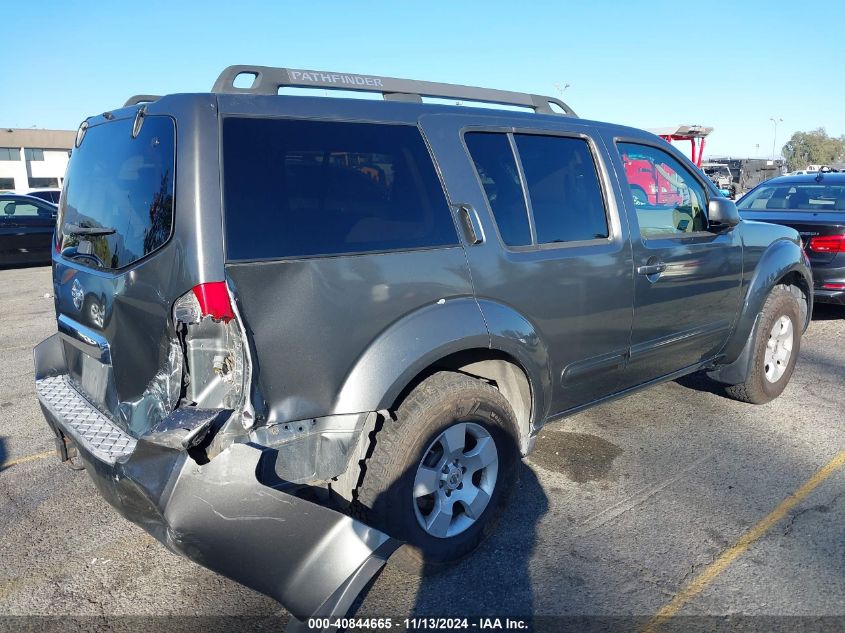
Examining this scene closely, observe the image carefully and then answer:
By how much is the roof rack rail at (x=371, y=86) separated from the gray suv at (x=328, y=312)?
0.04 ft

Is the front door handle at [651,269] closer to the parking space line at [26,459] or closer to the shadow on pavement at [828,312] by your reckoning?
the parking space line at [26,459]

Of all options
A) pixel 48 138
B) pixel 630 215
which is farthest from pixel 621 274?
pixel 48 138

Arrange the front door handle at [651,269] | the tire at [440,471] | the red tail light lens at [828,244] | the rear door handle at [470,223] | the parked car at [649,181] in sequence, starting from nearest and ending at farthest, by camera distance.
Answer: the tire at [440,471] < the rear door handle at [470,223] < the front door handle at [651,269] < the parked car at [649,181] < the red tail light lens at [828,244]

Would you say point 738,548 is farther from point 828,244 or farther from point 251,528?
point 828,244

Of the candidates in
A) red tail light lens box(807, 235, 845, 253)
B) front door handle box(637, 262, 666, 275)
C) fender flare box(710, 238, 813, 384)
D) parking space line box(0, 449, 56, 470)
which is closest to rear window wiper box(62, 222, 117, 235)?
parking space line box(0, 449, 56, 470)

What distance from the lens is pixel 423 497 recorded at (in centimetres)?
307

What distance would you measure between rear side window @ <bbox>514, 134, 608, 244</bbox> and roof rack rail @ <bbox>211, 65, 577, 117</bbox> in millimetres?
370

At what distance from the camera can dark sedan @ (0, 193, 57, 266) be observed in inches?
514

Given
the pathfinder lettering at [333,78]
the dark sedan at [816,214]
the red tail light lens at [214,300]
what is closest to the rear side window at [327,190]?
the red tail light lens at [214,300]

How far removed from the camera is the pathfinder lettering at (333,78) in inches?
120

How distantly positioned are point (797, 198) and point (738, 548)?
6.31 meters

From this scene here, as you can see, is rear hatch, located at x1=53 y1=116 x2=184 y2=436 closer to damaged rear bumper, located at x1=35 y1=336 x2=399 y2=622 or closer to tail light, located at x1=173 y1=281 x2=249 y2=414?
tail light, located at x1=173 y1=281 x2=249 y2=414

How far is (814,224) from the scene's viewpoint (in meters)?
7.32

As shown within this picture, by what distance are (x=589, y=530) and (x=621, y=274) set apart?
132 centimetres
